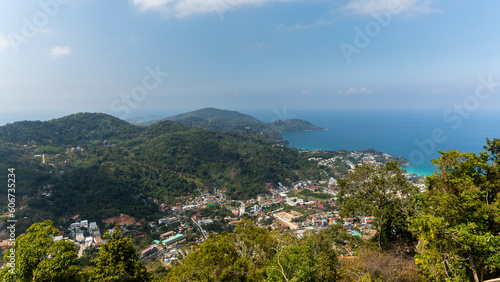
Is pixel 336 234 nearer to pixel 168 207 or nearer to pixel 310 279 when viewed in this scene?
pixel 310 279

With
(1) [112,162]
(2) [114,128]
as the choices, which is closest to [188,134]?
(1) [112,162]

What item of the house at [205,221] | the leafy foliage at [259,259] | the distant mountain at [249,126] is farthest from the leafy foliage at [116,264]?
the distant mountain at [249,126]

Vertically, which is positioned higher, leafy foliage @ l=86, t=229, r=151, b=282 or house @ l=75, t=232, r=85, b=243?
leafy foliage @ l=86, t=229, r=151, b=282

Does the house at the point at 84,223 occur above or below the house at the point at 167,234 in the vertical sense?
above

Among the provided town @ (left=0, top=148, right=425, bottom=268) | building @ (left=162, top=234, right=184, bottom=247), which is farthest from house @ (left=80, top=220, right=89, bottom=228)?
building @ (left=162, top=234, right=184, bottom=247)

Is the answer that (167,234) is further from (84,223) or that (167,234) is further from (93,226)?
(84,223)

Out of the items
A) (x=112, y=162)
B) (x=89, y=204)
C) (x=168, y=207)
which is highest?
(x=112, y=162)

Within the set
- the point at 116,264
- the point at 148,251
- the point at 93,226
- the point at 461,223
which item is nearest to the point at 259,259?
the point at 116,264

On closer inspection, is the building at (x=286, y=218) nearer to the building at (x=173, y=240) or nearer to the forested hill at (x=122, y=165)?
the forested hill at (x=122, y=165)

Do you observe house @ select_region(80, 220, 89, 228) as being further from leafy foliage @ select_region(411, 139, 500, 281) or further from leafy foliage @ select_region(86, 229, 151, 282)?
leafy foliage @ select_region(411, 139, 500, 281)
